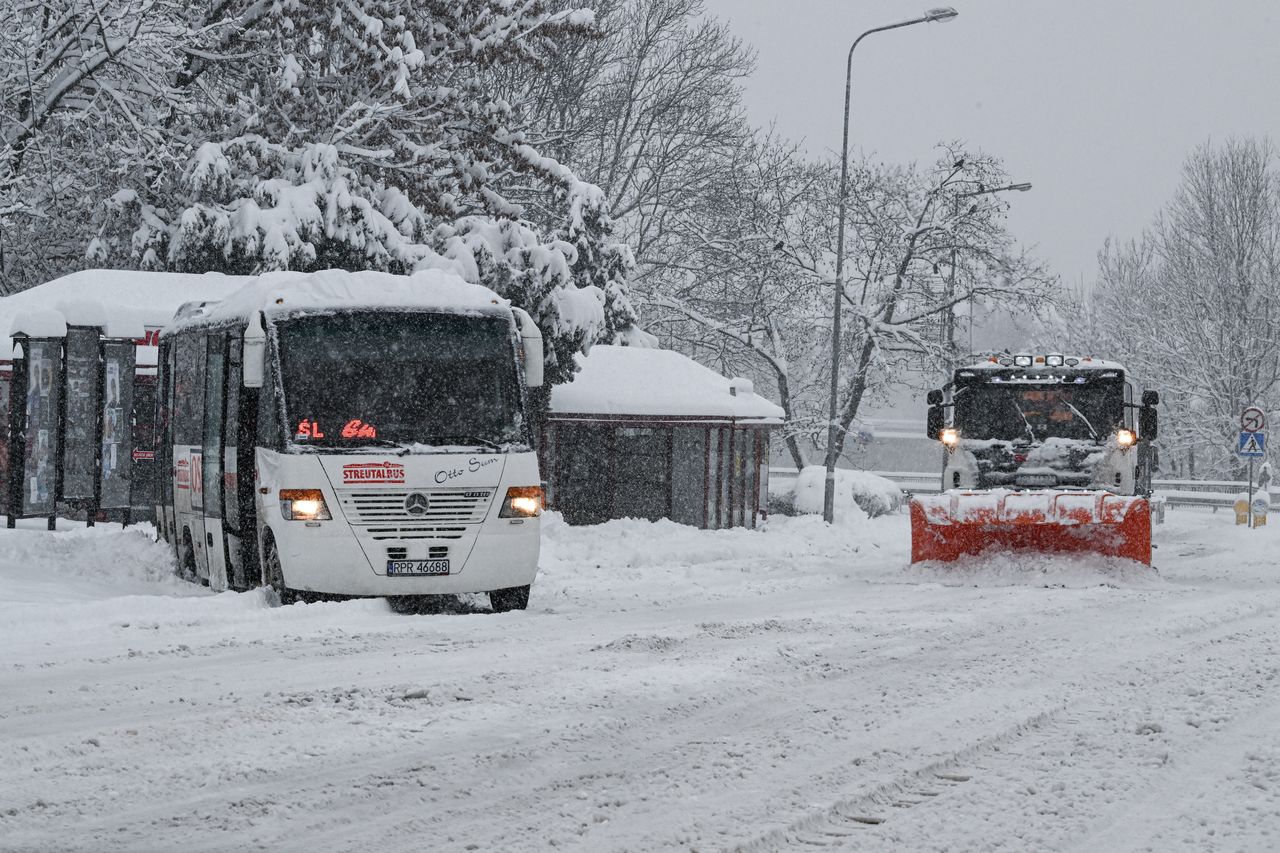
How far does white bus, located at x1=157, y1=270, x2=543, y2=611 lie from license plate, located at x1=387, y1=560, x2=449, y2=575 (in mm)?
11

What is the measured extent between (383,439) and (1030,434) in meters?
9.31

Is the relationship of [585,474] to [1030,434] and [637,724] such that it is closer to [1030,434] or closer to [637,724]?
[1030,434]

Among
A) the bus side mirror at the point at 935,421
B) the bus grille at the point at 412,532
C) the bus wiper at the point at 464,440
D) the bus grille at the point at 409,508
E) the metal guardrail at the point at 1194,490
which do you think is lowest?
the metal guardrail at the point at 1194,490

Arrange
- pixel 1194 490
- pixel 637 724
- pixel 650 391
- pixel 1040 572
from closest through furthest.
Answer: pixel 637 724 → pixel 1040 572 → pixel 650 391 → pixel 1194 490

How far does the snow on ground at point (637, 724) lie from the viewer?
6.17 metres

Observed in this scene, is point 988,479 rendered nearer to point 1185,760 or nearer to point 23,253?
point 1185,760

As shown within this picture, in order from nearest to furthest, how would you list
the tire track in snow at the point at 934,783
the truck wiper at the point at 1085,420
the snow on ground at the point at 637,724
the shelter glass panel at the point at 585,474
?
1. the tire track in snow at the point at 934,783
2. the snow on ground at the point at 637,724
3. the truck wiper at the point at 1085,420
4. the shelter glass panel at the point at 585,474

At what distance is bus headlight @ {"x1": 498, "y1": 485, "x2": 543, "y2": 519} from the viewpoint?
44.4 ft

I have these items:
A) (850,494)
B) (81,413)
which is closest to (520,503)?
(81,413)

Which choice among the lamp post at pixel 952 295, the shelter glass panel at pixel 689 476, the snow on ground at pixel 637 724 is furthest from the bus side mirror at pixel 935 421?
the lamp post at pixel 952 295

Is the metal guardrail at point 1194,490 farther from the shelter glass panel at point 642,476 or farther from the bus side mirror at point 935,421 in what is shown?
the bus side mirror at point 935,421

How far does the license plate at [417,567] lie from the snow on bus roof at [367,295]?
2.18m

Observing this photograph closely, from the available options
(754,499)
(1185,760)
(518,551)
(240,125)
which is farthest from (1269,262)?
(1185,760)

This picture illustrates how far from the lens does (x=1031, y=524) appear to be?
1781 cm
